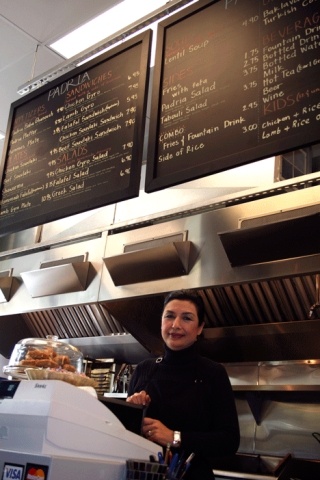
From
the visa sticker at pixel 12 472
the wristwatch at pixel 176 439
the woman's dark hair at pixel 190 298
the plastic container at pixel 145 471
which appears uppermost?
the woman's dark hair at pixel 190 298

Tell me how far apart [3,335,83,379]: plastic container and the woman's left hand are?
0.30m

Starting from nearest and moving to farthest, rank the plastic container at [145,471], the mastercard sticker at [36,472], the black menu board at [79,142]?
the mastercard sticker at [36,472] → the plastic container at [145,471] → the black menu board at [79,142]

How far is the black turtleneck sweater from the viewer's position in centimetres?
207

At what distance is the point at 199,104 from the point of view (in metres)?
2.91

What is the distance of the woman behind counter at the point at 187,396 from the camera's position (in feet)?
6.61

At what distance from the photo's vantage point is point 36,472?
130cm

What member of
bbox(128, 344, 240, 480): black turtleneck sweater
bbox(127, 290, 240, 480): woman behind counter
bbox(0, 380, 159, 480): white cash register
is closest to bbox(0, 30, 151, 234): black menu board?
bbox(127, 290, 240, 480): woman behind counter

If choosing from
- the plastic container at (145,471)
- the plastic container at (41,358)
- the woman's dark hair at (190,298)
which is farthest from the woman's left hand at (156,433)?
the woman's dark hair at (190,298)

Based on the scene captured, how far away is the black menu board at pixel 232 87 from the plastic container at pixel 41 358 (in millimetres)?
1085

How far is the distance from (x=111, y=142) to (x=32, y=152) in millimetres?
710

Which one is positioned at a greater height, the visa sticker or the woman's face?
the woman's face

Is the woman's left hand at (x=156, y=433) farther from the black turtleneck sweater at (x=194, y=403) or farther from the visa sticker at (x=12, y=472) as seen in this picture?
the visa sticker at (x=12, y=472)

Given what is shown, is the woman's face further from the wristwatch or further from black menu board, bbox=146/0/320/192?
black menu board, bbox=146/0/320/192

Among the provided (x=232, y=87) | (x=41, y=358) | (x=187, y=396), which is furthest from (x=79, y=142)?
(x=41, y=358)
